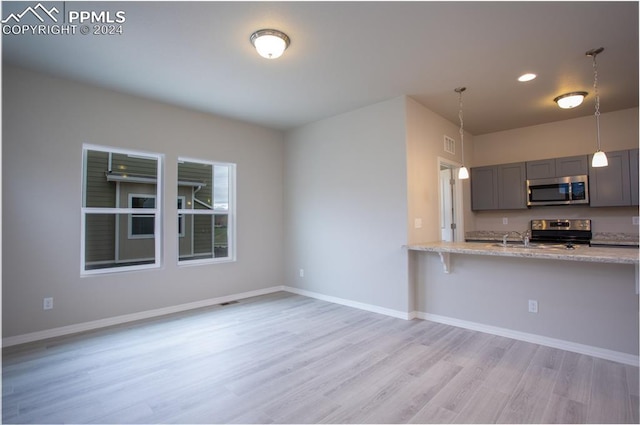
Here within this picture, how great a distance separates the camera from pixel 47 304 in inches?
134

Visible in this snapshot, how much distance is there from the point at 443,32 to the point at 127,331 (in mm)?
4427

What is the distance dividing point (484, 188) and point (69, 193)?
20.1 ft

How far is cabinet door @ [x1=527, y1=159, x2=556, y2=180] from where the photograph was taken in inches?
193

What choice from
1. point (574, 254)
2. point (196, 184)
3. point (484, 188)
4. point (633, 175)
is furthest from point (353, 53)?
point (633, 175)

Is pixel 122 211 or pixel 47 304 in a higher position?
pixel 122 211

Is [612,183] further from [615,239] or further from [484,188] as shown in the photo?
[484,188]

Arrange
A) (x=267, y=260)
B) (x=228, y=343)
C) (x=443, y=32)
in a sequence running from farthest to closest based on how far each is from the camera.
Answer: (x=267, y=260)
(x=228, y=343)
(x=443, y=32)

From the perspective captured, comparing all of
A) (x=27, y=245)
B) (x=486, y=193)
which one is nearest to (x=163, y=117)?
(x=27, y=245)

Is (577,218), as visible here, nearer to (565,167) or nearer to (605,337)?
(565,167)

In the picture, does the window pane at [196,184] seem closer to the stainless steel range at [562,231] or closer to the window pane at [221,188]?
the window pane at [221,188]

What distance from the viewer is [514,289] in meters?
3.38

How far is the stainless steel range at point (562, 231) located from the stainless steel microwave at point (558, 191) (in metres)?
0.43

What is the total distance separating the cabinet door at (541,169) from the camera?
4898mm

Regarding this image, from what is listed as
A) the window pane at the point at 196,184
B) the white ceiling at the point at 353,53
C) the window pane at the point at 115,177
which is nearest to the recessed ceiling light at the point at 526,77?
the white ceiling at the point at 353,53
